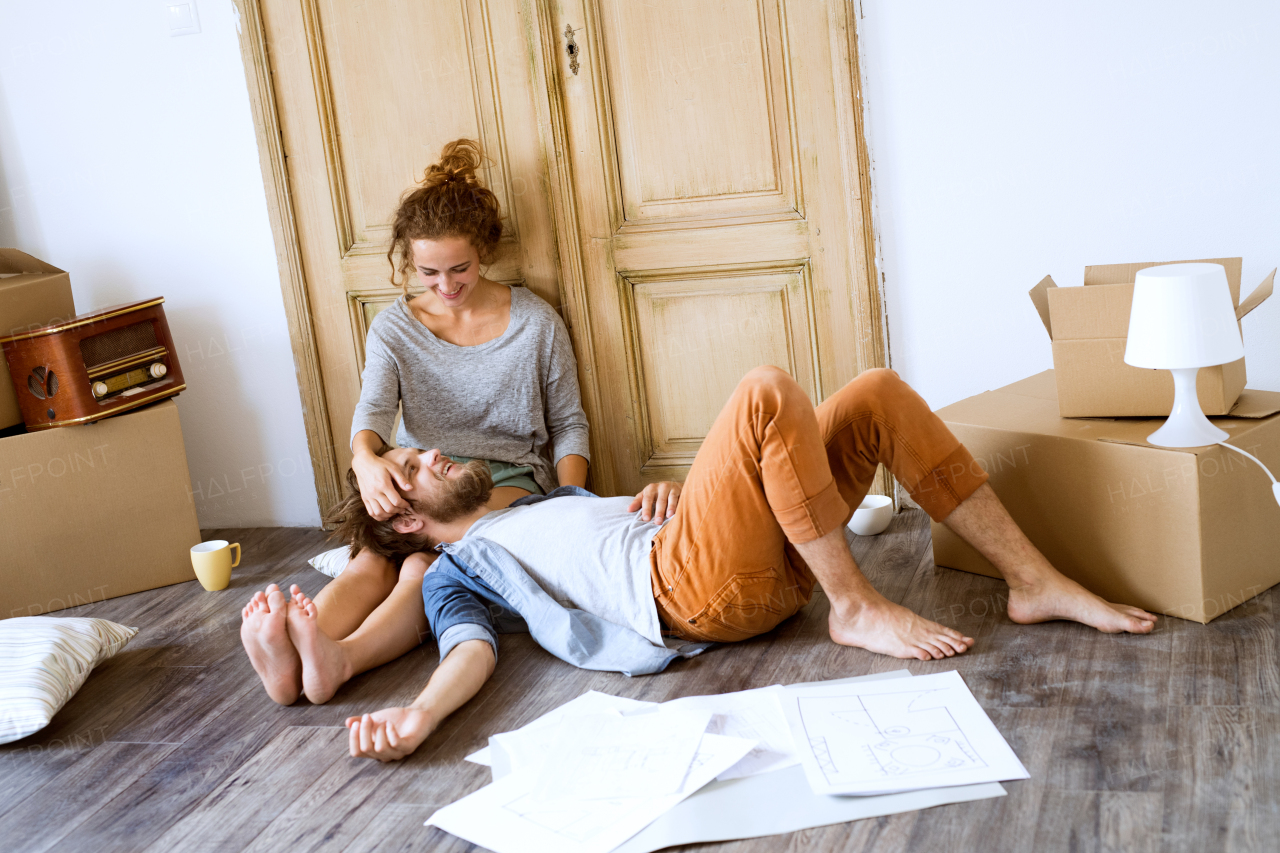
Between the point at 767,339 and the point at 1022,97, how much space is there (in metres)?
0.78

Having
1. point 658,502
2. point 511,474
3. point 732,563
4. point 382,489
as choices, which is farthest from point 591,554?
point 511,474

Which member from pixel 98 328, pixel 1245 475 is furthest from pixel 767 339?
pixel 98 328

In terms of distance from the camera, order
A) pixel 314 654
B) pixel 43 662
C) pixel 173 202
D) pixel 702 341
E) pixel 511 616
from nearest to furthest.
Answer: pixel 314 654 < pixel 43 662 < pixel 511 616 < pixel 702 341 < pixel 173 202

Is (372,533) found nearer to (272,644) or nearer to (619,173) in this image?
(272,644)

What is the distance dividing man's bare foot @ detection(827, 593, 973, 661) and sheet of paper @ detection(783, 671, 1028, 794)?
3.3 inches

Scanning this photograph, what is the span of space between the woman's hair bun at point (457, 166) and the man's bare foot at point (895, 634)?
4.62 ft

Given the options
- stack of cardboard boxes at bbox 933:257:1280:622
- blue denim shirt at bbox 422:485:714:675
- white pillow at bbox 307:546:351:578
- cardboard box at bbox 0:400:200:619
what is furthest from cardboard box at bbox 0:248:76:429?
stack of cardboard boxes at bbox 933:257:1280:622

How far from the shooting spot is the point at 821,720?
163cm

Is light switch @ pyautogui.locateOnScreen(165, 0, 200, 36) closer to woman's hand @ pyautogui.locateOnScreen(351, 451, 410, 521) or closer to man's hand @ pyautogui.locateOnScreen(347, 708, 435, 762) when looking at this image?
woman's hand @ pyautogui.locateOnScreen(351, 451, 410, 521)

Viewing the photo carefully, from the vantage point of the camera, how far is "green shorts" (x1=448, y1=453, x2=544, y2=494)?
254 centimetres

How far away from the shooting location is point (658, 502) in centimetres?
203

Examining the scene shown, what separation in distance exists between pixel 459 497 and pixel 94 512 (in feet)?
3.60

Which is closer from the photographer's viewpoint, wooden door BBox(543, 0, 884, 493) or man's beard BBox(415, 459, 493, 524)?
man's beard BBox(415, 459, 493, 524)

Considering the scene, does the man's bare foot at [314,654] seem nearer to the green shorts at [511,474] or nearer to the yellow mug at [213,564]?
the green shorts at [511,474]
